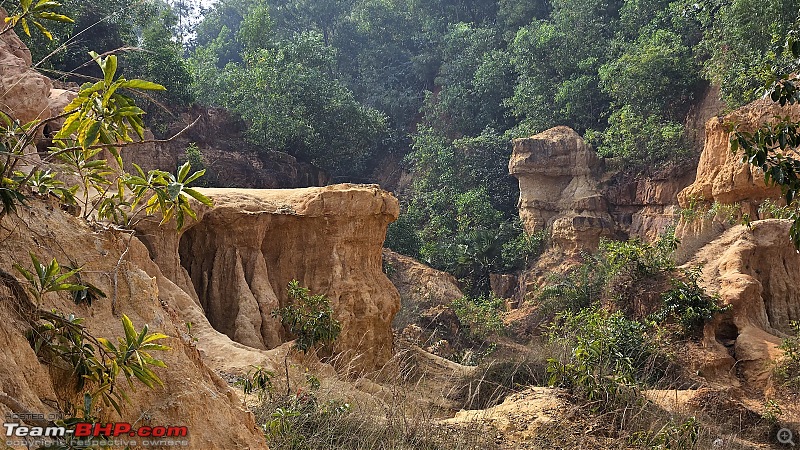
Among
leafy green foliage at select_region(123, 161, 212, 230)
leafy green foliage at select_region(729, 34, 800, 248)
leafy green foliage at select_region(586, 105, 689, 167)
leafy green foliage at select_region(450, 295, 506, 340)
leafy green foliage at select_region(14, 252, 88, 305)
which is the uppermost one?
leafy green foliage at select_region(586, 105, 689, 167)

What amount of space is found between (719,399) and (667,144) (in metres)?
11.8

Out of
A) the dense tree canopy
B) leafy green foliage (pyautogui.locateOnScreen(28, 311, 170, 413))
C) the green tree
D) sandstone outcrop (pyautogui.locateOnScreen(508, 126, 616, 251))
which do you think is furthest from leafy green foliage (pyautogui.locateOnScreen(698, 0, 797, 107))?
leafy green foliage (pyautogui.locateOnScreen(28, 311, 170, 413))

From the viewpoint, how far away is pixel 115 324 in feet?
12.4

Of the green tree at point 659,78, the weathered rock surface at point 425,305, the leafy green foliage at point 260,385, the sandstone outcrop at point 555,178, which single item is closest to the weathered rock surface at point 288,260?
the weathered rock surface at point 425,305

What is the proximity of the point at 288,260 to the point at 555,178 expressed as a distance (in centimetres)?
1284

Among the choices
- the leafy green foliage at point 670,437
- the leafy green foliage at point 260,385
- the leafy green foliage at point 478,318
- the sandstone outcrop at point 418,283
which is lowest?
the leafy green foliage at point 478,318

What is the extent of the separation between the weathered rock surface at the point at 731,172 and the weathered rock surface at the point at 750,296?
1.00 meters

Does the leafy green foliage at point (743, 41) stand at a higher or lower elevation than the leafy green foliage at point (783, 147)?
higher

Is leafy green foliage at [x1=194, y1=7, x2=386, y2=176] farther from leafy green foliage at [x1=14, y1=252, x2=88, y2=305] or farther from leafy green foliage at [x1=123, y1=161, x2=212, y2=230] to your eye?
leafy green foliage at [x1=14, y1=252, x2=88, y2=305]

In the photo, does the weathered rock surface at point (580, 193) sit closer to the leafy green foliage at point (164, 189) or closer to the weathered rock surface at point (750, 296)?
the weathered rock surface at point (750, 296)

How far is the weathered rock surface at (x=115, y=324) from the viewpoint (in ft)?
10.5

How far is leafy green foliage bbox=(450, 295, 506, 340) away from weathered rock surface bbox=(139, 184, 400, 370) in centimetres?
545

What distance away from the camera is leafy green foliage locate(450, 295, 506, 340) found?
18.6m

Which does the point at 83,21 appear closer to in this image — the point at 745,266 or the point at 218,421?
the point at 745,266
